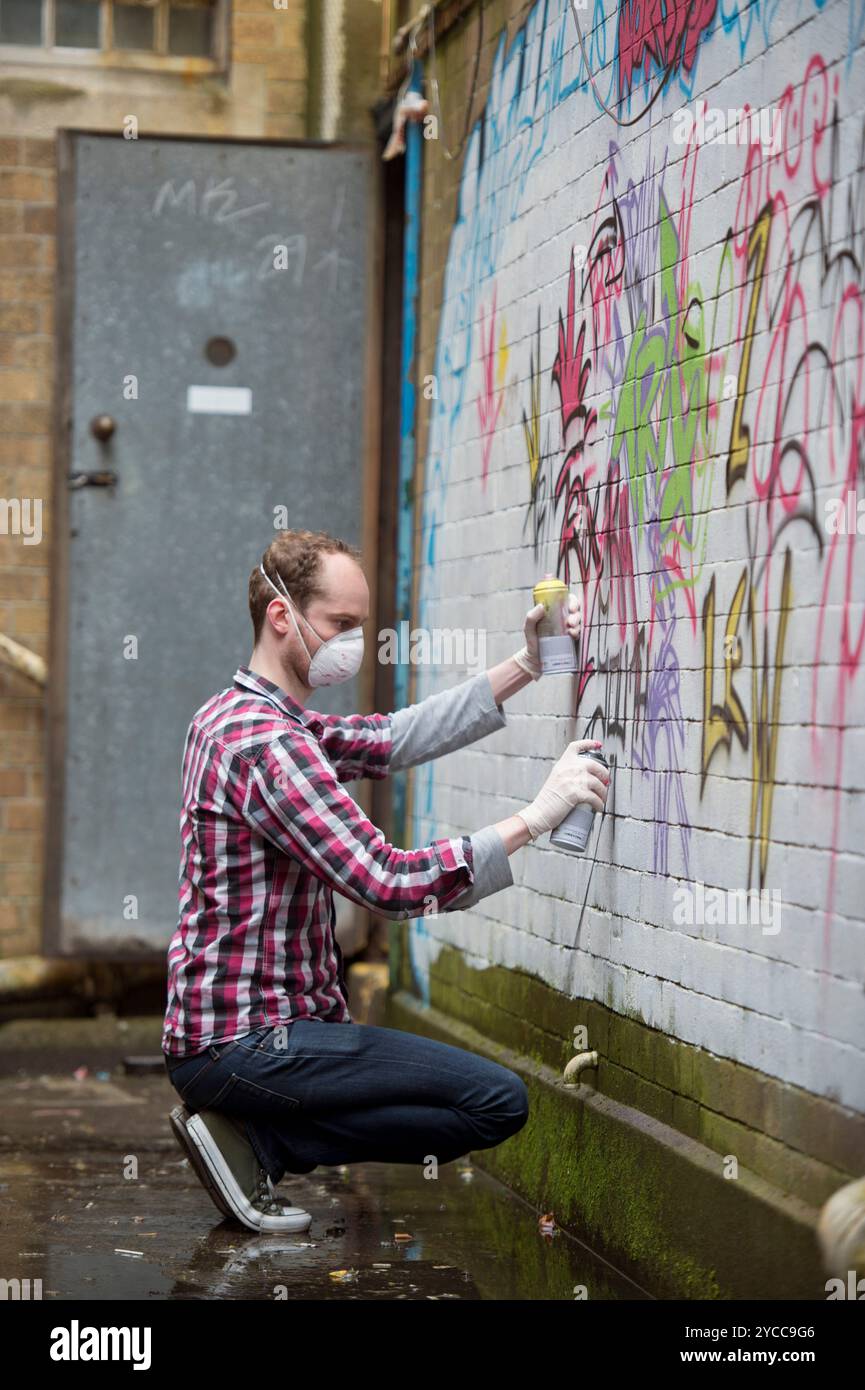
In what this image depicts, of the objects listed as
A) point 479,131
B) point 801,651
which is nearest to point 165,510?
point 479,131

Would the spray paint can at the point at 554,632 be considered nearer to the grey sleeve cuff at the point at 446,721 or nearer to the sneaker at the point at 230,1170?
the grey sleeve cuff at the point at 446,721

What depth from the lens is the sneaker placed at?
4.84m

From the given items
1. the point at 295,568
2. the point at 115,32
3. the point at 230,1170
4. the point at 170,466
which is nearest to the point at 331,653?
the point at 295,568

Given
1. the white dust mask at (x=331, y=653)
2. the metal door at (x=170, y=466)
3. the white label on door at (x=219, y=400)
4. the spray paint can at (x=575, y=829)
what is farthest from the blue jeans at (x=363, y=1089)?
the white label on door at (x=219, y=400)

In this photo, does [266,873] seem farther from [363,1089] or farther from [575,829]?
[575,829]

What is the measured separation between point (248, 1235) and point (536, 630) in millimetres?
1798

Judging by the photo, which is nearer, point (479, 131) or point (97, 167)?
point (479, 131)

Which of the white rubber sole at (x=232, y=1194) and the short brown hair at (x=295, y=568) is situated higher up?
the short brown hair at (x=295, y=568)

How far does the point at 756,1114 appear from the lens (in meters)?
4.06

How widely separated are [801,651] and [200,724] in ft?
5.50

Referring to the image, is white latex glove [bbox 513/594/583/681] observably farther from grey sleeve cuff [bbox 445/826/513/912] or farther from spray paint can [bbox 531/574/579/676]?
grey sleeve cuff [bbox 445/826/513/912]

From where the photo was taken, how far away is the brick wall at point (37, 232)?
8.40 metres

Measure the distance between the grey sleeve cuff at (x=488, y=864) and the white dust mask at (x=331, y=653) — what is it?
0.65 m

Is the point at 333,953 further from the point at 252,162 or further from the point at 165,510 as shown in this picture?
the point at 252,162
